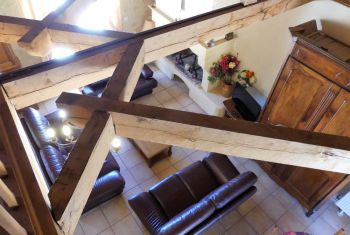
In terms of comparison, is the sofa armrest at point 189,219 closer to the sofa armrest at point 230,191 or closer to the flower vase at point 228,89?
the sofa armrest at point 230,191

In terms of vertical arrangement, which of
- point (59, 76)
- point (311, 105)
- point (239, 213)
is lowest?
point (239, 213)

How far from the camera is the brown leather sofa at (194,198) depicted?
3078 millimetres

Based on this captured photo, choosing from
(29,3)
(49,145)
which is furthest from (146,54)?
(29,3)

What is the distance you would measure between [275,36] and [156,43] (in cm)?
295

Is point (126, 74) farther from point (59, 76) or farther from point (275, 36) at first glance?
point (275, 36)

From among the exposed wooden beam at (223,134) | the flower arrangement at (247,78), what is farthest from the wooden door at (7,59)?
the exposed wooden beam at (223,134)

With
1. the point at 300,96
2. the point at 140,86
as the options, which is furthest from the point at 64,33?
the point at 140,86

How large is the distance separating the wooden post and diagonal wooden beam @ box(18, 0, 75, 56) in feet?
3.28

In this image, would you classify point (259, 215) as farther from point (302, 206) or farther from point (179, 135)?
point (179, 135)

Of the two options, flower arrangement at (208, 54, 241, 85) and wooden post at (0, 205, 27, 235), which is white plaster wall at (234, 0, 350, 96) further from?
wooden post at (0, 205, 27, 235)

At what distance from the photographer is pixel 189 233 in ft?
10.1

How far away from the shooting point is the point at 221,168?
3.94m

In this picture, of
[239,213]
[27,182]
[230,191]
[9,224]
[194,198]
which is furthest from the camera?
[239,213]

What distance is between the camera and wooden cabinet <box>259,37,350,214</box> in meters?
2.58
